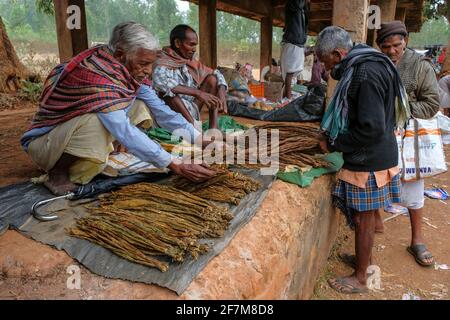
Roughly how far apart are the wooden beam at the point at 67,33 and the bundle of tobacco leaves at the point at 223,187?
3117 millimetres

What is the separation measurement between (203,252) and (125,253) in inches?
14.7

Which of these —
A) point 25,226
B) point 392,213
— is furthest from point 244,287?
point 392,213

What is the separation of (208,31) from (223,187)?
19.8ft

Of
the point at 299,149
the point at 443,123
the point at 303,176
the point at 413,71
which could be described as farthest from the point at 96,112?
the point at 443,123

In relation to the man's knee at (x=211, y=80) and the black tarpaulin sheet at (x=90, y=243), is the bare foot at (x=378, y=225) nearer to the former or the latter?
the black tarpaulin sheet at (x=90, y=243)

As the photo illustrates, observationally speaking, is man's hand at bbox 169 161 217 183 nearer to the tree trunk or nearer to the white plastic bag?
the white plastic bag

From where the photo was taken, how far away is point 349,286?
2.77m

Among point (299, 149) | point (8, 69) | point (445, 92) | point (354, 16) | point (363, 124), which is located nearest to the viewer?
point (363, 124)

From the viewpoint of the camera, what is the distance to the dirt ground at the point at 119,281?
163 centimetres

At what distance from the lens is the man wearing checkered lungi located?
7.39 feet

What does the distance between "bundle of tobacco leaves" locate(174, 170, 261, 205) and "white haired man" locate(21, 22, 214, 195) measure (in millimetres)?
67

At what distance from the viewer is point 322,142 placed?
2707 mm

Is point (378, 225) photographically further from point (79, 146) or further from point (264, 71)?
point (264, 71)

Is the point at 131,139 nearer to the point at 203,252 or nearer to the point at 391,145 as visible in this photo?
the point at 203,252
